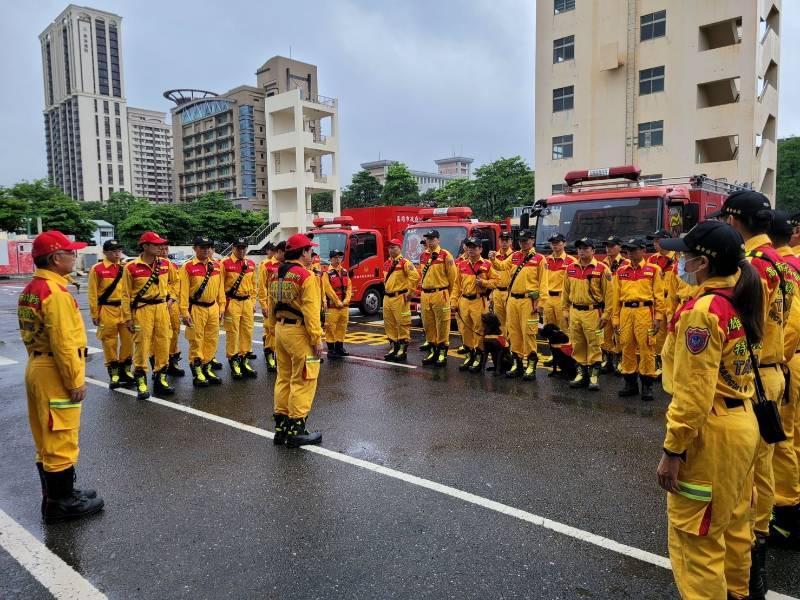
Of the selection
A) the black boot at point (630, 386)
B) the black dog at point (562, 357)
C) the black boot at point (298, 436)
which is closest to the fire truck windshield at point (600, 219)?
the black dog at point (562, 357)

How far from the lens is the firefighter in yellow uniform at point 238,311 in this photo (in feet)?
27.3

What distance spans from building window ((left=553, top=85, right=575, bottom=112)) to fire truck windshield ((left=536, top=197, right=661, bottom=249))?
24155 mm

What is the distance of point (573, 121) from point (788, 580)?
31334 millimetres

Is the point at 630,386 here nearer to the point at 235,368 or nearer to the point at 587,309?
the point at 587,309

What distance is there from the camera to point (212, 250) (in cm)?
807

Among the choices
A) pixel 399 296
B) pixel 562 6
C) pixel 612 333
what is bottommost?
pixel 612 333

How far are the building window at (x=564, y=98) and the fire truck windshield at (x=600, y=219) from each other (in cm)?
2416

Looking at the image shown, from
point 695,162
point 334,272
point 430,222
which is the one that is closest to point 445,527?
point 334,272

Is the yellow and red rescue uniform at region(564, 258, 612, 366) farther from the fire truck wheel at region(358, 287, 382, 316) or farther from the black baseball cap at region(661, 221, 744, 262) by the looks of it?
the fire truck wheel at region(358, 287, 382, 316)

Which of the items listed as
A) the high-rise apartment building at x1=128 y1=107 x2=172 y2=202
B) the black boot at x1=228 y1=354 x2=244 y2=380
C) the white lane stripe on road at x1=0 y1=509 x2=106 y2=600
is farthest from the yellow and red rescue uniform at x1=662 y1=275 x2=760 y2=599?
the high-rise apartment building at x1=128 y1=107 x2=172 y2=202

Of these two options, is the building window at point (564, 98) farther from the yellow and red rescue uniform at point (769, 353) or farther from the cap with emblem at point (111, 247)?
the yellow and red rescue uniform at point (769, 353)

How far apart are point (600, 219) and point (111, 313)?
751cm

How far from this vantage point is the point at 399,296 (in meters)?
9.43

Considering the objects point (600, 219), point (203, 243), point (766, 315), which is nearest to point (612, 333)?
point (600, 219)
